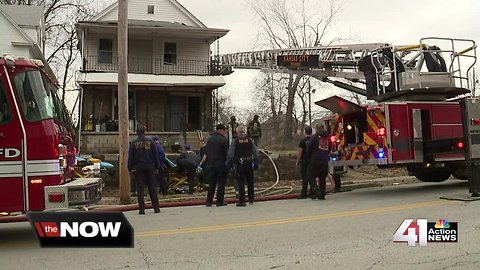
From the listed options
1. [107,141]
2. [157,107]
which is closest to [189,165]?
[107,141]

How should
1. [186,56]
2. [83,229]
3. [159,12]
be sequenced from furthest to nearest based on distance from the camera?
[159,12], [186,56], [83,229]

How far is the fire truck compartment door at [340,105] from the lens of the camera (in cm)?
1181

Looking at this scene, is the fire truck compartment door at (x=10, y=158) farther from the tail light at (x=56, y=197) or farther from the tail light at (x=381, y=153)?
the tail light at (x=381, y=153)

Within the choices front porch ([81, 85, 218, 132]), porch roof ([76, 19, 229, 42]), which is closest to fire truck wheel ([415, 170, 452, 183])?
front porch ([81, 85, 218, 132])

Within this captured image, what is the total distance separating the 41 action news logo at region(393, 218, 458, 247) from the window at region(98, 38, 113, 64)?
22057 mm

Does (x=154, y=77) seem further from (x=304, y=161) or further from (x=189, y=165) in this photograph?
(x=304, y=161)

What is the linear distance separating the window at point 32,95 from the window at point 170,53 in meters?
21.2

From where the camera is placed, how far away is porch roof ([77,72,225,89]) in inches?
976

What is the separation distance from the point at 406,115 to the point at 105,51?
1954cm

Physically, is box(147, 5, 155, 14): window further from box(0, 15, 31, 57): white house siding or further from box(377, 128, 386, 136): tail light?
box(377, 128, 386, 136): tail light

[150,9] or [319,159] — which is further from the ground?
[150,9]

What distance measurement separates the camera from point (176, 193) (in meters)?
14.2

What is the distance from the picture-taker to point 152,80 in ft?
84.0

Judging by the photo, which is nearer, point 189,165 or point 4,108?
point 4,108
